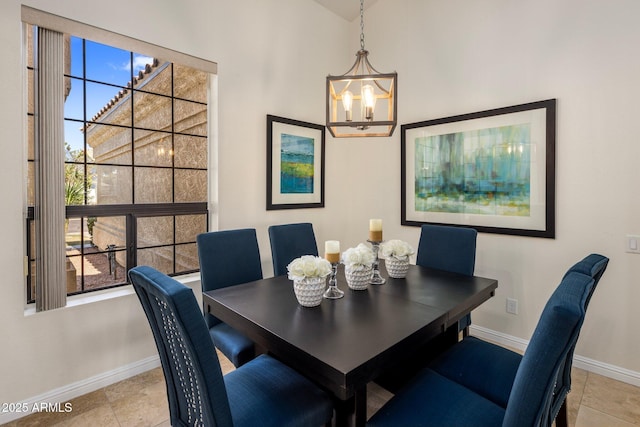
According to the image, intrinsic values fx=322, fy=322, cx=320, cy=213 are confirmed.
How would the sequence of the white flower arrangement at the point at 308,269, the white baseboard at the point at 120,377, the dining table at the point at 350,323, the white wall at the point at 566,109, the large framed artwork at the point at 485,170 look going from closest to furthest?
the dining table at the point at 350,323, the white flower arrangement at the point at 308,269, the white baseboard at the point at 120,377, the white wall at the point at 566,109, the large framed artwork at the point at 485,170

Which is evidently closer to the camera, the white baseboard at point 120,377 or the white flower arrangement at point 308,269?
the white flower arrangement at point 308,269

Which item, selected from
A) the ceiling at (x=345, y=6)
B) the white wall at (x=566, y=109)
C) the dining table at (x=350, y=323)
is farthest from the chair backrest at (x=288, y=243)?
the ceiling at (x=345, y=6)

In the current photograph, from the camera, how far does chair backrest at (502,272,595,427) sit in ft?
2.86

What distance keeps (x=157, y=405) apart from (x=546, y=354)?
2202mm

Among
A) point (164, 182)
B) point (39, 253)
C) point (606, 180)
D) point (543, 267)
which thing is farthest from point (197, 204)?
point (606, 180)

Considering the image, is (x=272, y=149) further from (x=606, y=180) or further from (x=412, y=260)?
(x=606, y=180)

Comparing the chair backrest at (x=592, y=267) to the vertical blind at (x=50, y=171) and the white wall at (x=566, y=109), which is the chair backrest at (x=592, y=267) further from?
the vertical blind at (x=50, y=171)

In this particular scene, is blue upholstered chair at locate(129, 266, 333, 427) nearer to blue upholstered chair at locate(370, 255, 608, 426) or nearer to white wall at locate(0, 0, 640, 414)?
blue upholstered chair at locate(370, 255, 608, 426)

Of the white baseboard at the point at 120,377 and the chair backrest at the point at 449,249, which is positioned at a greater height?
the chair backrest at the point at 449,249

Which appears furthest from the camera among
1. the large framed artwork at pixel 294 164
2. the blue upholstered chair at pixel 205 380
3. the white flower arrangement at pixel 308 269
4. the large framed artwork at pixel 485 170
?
the large framed artwork at pixel 294 164

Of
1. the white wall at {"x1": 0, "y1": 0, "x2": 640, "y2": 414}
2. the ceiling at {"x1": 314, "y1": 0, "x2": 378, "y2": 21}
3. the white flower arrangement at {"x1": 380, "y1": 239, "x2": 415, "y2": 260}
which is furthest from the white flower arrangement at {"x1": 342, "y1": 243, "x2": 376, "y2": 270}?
the ceiling at {"x1": 314, "y1": 0, "x2": 378, "y2": 21}

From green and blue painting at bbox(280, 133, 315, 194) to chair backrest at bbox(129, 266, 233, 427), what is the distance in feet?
7.24

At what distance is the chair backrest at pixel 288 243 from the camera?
257 centimetres

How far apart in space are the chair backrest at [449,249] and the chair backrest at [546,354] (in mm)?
1366
